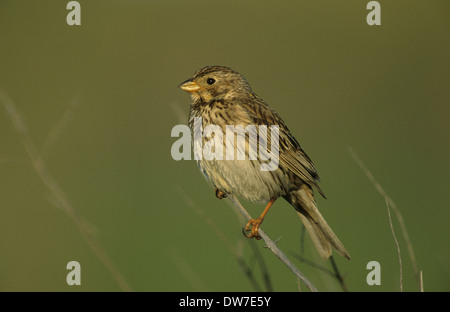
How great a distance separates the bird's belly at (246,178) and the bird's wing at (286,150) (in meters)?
0.11

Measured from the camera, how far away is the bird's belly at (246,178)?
388 cm

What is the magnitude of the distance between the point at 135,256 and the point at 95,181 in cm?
233

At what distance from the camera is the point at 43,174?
2.76m

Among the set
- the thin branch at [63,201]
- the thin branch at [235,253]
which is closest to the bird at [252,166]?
the thin branch at [235,253]

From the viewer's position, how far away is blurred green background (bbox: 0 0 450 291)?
6.52m

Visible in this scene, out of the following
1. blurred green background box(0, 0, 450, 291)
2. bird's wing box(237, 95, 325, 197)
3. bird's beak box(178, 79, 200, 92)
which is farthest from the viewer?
blurred green background box(0, 0, 450, 291)

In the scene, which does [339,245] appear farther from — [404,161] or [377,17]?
[404,161]

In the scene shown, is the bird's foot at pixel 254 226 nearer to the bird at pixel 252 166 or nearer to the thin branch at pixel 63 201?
the bird at pixel 252 166

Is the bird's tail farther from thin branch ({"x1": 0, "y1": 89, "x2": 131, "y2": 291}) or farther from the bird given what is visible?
thin branch ({"x1": 0, "y1": 89, "x2": 131, "y2": 291})

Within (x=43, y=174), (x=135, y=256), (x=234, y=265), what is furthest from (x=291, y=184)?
(x=135, y=256)

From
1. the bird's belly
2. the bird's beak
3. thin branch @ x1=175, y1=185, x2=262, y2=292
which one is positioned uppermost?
the bird's beak

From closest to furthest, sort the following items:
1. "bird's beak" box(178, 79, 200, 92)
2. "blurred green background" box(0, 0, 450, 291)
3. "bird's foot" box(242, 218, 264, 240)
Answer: "bird's foot" box(242, 218, 264, 240) → "bird's beak" box(178, 79, 200, 92) → "blurred green background" box(0, 0, 450, 291)

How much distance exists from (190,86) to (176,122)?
2130 mm

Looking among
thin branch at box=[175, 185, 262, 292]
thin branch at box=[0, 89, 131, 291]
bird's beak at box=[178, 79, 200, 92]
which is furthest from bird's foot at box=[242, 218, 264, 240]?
thin branch at box=[0, 89, 131, 291]
